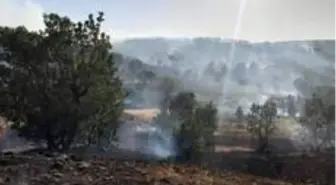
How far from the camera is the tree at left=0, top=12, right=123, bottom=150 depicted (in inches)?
746

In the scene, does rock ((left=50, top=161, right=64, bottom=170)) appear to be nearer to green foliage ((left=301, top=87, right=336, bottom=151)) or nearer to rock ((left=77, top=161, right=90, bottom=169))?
rock ((left=77, top=161, right=90, bottom=169))

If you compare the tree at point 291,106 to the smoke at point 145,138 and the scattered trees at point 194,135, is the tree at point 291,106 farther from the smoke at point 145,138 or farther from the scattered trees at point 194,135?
the scattered trees at point 194,135

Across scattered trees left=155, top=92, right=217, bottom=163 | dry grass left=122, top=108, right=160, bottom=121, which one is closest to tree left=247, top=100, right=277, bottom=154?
scattered trees left=155, top=92, right=217, bottom=163

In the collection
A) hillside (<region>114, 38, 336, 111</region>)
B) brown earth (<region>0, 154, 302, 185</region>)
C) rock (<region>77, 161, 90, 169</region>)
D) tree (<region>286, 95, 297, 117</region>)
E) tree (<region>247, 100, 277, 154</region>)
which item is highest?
hillside (<region>114, 38, 336, 111</region>)

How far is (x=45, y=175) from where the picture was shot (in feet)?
32.6

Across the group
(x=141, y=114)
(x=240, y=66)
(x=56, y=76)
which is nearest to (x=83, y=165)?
(x=56, y=76)

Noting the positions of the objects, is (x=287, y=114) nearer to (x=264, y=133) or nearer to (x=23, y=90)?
(x=264, y=133)

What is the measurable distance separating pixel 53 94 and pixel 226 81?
89578 mm

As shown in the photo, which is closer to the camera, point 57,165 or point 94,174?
point 94,174

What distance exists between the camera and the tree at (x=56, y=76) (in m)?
19.0

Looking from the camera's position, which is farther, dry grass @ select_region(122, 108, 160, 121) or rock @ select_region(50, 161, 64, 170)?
dry grass @ select_region(122, 108, 160, 121)

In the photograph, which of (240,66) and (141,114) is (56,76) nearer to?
(141,114)

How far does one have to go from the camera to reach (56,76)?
1908 centimetres

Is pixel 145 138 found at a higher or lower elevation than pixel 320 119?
lower
